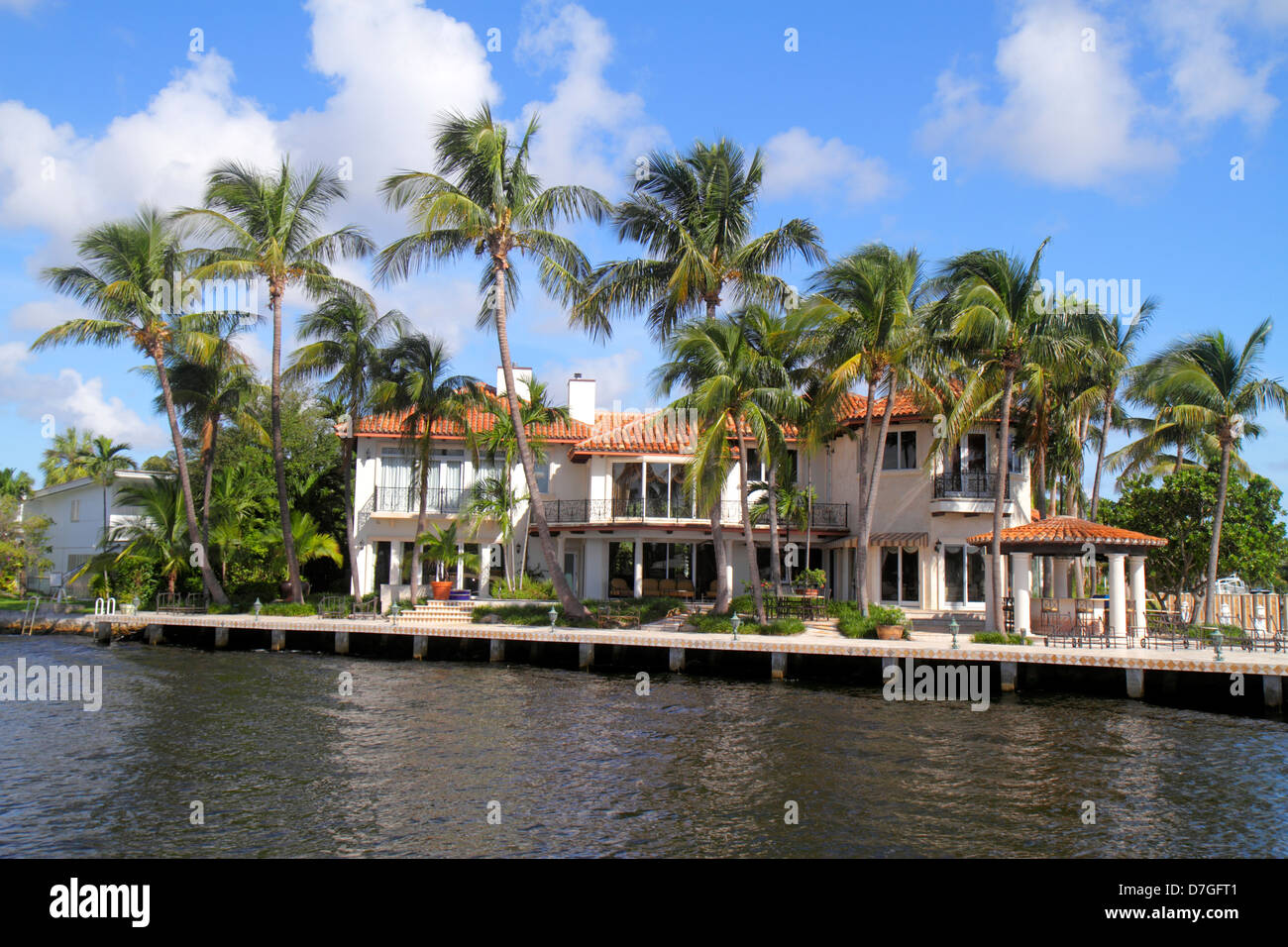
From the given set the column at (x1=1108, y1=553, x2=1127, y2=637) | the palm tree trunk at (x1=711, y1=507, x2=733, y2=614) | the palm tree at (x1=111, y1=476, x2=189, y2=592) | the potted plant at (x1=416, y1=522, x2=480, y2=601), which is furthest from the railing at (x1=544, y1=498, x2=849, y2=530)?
the palm tree at (x1=111, y1=476, x2=189, y2=592)

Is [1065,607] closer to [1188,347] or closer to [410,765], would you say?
[1188,347]

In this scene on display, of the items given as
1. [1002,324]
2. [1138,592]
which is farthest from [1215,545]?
[1002,324]

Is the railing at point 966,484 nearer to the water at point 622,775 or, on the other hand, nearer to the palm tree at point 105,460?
the water at point 622,775

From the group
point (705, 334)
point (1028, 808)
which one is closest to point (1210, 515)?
point (705, 334)

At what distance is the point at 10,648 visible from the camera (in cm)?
2702

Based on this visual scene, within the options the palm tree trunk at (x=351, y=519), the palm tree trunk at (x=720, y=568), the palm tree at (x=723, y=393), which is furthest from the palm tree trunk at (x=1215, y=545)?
the palm tree trunk at (x=351, y=519)

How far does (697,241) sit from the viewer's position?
95.5ft

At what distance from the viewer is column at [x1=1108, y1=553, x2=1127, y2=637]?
75.6ft

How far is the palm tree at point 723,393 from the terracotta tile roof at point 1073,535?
256 inches

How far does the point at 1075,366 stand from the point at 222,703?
21.6 meters

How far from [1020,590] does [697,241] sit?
45.5ft

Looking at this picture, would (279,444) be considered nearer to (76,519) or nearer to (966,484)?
(76,519)

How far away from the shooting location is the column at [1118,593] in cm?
2303

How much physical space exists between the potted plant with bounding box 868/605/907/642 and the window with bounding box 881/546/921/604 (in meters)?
5.12
